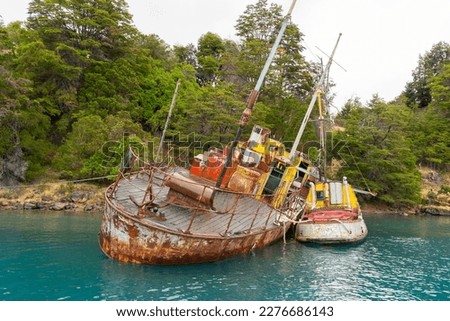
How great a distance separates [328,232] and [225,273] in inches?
318

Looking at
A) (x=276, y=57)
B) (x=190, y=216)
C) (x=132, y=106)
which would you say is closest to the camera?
(x=190, y=216)

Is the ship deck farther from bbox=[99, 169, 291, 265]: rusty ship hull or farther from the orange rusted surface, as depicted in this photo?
the orange rusted surface

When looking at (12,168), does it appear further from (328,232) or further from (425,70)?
(425,70)

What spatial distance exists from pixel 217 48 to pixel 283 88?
56.3 ft

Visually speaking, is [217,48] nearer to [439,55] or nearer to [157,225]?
[439,55]

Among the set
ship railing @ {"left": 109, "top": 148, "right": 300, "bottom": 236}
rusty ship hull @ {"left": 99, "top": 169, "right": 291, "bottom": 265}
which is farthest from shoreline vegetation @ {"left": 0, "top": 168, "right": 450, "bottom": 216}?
rusty ship hull @ {"left": 99, "top": 169, "right": 291, "bottom": 265}

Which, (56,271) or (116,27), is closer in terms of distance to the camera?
(56,271)

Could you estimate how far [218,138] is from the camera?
34.6 m

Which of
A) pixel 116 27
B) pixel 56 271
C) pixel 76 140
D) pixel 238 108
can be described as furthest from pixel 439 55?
pixel 56 271

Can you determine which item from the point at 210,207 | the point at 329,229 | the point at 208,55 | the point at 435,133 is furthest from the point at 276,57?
the point at 210,207

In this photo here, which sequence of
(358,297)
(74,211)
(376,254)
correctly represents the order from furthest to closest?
(74,211) < (376,254) < (358,297)

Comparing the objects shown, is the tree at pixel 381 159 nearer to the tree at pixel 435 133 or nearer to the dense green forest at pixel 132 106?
the dense green forest at pixel 132 106

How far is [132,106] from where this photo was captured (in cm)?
3712

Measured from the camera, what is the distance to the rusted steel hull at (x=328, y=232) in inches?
742
